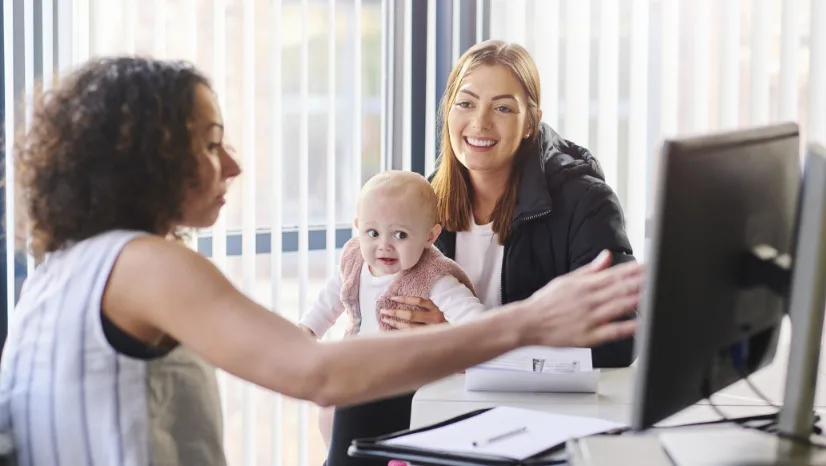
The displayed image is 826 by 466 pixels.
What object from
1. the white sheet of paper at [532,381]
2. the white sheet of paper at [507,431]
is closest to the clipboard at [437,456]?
the white sheet of paper at [507,431]

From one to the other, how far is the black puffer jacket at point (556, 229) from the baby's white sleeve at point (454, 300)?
8.0 inches

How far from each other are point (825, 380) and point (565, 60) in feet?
6.08

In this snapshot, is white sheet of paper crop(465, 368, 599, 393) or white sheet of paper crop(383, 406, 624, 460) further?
white sheet of paper crop(465, 368, 599, 393)

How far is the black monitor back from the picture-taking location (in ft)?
3.66

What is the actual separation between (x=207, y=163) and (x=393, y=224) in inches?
41.5

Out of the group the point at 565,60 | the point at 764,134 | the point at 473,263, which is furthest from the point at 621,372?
the point at 565,60

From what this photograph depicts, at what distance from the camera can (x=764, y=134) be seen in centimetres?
129

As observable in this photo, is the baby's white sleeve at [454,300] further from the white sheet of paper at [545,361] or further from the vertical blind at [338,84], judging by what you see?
the vertical blind at [338,84]

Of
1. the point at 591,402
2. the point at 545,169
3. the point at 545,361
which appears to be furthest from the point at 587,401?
the point at 545,169

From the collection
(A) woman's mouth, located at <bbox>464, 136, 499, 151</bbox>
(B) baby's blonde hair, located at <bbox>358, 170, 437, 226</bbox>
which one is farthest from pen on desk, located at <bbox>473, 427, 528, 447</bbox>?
(A) woman's mouth, located at <bbox>464, 136, 499, 151</bbox>

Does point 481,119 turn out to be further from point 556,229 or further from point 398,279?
point 398,279

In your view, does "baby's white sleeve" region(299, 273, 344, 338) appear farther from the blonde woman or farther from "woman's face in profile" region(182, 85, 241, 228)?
"woman's face in profile" region(182, 85, 241, 228)

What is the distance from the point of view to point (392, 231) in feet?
8.11

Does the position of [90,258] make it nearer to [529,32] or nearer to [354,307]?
[354,307]
